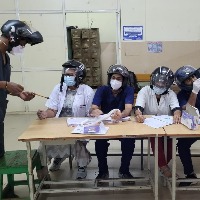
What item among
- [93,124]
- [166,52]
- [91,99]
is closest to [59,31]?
[166,52]

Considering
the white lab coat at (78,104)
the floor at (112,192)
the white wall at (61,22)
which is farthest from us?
the white wall at (61,22)

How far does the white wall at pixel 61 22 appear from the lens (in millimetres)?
4773

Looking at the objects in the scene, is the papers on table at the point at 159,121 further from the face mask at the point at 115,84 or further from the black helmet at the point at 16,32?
the black helmet at the point at 16,32

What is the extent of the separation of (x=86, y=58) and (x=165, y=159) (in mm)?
3839

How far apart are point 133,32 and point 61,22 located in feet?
4.25

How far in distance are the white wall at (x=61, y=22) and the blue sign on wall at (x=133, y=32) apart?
69mm

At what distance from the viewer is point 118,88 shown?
2.67m

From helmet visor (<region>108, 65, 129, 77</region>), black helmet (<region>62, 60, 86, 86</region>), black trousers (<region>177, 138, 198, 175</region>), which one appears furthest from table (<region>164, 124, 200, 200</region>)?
black helmet (<region>62, 60, 86, 86</region>)

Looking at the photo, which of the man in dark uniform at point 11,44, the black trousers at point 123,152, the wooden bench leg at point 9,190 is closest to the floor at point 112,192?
the wooden bench leg at point 9,190

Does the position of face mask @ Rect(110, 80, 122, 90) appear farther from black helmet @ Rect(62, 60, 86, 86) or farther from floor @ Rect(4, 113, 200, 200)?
floor @ Rect(4, 113, 200, 200)

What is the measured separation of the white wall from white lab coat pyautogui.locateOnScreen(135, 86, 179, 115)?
2.30 m

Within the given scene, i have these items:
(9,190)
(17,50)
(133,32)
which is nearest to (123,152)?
(9,190)

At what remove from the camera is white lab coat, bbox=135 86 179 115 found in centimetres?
269

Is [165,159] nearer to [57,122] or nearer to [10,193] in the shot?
[57,122]
